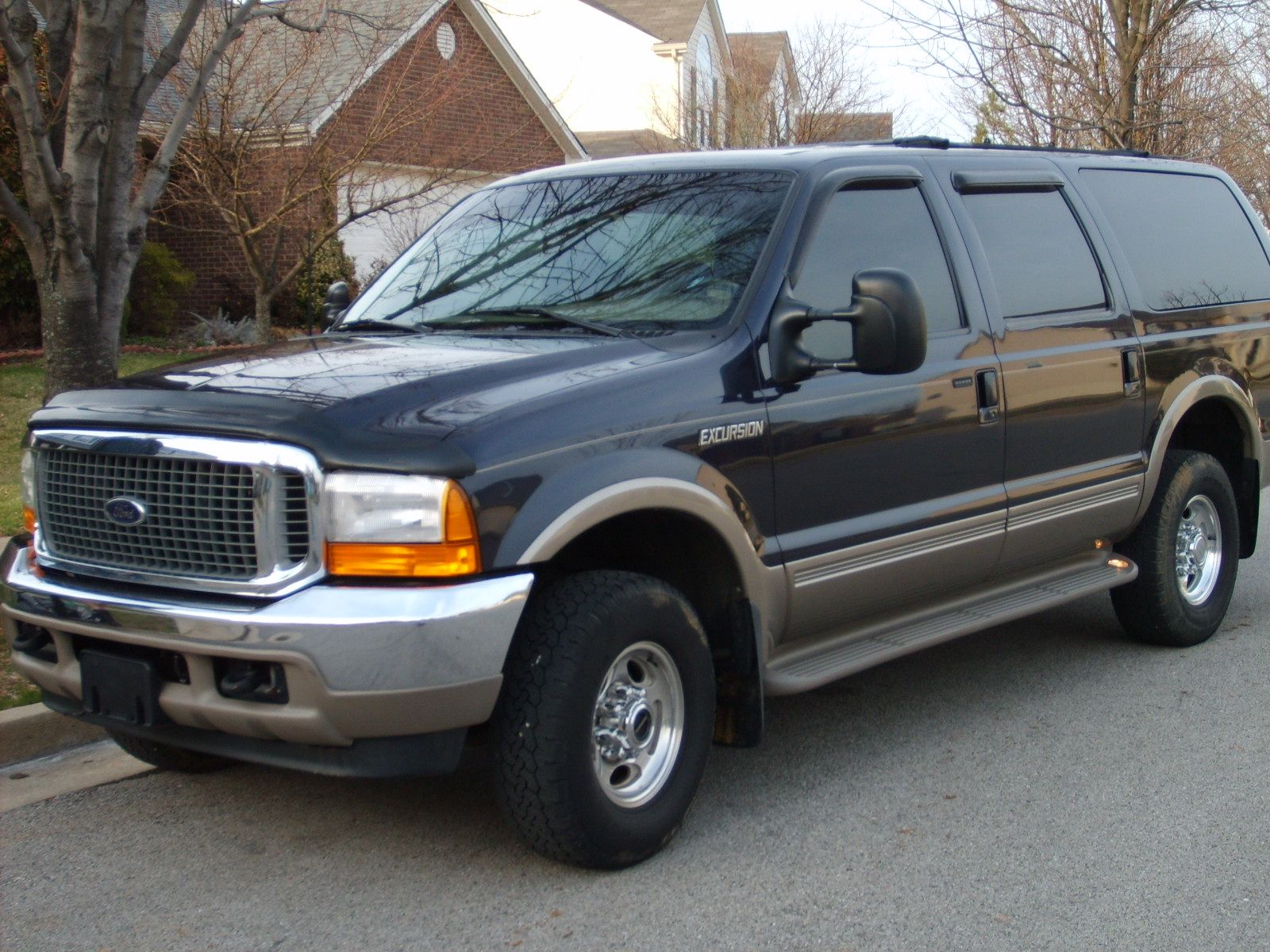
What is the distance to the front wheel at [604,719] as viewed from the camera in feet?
12.7

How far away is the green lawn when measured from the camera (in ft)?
18.0

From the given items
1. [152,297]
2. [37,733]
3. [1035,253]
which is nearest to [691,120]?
[152,297]

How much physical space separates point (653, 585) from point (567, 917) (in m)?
0.92

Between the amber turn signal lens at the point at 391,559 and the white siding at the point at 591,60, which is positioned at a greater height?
the white siding at the point at 591,60

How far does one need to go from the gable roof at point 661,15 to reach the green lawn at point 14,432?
24.4 meters

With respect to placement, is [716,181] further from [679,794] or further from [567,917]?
[567,917]

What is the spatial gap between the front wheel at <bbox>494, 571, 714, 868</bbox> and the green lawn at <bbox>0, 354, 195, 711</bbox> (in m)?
2.34

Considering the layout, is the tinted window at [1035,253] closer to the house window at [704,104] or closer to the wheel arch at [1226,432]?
the wheel arch at [1226,432]

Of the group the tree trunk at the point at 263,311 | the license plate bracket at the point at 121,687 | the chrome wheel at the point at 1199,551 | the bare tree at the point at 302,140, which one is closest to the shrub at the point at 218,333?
the bare tree at the point at 302,140

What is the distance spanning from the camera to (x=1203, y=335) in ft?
21.2

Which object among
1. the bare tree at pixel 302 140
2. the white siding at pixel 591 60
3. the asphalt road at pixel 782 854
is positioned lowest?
the asphalt road at pixel 782 854

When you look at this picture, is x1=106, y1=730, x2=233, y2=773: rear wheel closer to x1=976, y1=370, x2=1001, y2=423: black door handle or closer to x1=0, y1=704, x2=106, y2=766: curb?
x1=0, y1=704, x2=106, y2=766: curb

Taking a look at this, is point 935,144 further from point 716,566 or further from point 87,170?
point 87,170

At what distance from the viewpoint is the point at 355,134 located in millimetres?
15211
